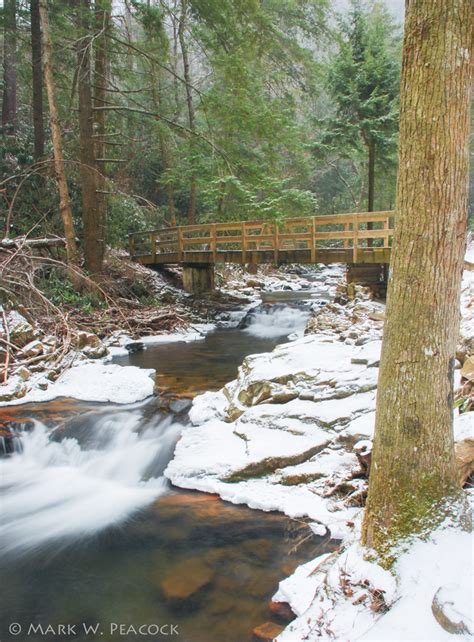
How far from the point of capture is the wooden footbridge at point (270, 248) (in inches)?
412

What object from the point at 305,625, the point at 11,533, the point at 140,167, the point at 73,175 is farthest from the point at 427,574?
the point at 140,167

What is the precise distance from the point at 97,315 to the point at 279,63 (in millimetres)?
8846

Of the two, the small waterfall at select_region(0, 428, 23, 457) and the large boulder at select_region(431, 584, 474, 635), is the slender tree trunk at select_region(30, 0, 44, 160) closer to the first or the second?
the small waterfall at select_region(0, 428, 23, 457)

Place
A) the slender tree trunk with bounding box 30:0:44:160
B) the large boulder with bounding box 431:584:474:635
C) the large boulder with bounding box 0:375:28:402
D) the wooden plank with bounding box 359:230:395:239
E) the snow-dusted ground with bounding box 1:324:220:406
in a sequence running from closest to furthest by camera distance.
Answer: the large boulder with bounding box 431:584:474:635, the large boulder with bounding box 0:375:28:402, the snow-dusted ground with bounding box 1:324:220:406, the wooden plank with bounding box 359:230:395:239, the slender tree trunk with bounding box 30:0:44:160

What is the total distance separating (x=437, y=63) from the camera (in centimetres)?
225

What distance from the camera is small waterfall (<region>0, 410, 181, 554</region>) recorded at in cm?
430

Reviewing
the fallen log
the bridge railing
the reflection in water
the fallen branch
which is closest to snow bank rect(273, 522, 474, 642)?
the reflection in water

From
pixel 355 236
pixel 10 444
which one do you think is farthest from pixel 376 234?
pixel 10 444

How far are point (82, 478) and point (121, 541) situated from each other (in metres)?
1.39

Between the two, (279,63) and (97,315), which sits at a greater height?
(279,63)

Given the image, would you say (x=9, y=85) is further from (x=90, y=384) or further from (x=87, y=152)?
(x=90, y=384)

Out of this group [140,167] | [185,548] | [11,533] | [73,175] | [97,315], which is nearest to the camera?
[185,548]

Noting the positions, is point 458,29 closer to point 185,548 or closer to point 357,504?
point 357,504

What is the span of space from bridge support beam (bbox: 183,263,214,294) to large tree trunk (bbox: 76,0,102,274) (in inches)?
155
